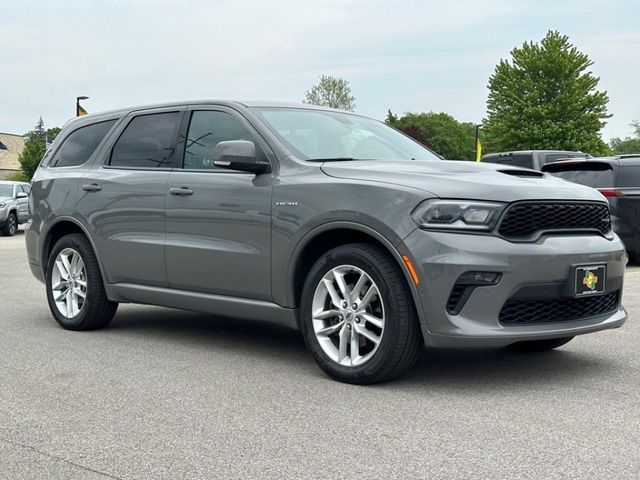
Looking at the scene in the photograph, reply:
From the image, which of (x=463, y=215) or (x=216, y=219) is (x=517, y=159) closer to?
(x=216, y=219)

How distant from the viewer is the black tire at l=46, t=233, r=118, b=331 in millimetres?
7078

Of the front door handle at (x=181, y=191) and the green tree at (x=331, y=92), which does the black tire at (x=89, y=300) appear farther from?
the green tree at (x=331, y=92)

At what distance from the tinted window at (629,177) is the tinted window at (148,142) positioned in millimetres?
7918

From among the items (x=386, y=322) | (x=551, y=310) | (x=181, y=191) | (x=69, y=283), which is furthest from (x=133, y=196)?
(x=551, y=310)

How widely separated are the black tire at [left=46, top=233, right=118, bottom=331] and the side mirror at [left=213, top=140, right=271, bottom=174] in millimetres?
1909

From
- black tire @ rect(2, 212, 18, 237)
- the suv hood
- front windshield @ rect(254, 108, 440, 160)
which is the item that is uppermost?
front windshield @ rect(254, 108, 440, 160)

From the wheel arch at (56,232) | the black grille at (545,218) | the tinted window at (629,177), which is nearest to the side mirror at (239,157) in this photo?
the black grille at (545,218)

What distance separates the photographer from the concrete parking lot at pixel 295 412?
367cm

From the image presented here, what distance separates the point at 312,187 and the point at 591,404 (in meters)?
1.99

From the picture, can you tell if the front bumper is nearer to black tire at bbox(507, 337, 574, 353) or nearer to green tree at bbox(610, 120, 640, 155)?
black tire at bbox(507, 337, 574, 353)

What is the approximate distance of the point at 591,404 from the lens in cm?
466

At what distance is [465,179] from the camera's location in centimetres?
497

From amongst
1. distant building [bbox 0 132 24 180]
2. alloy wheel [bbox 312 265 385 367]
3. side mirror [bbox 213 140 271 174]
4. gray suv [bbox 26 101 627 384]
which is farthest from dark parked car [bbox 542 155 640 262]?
distant building [bbox 0 132 24 180]

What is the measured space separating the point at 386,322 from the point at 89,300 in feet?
10.0
